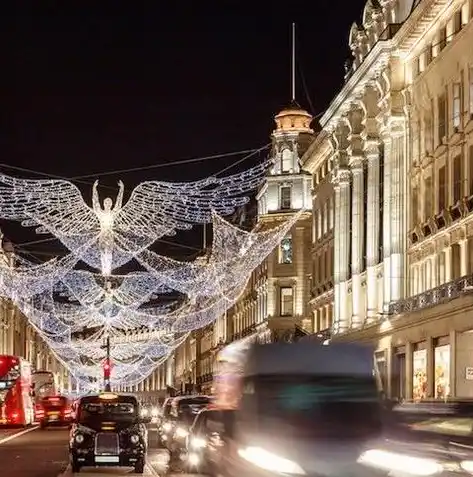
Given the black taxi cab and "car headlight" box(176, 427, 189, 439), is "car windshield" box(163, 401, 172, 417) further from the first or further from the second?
the black taxi cab

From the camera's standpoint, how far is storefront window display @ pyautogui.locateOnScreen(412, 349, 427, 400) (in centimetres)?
5431

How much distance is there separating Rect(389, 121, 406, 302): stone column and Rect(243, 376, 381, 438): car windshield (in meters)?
38.4

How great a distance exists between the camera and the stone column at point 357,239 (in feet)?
217

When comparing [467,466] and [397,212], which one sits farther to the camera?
[397,212]

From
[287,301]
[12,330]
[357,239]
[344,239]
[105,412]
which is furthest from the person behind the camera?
[12,330]

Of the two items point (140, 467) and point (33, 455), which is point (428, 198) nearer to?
point (33, 455)

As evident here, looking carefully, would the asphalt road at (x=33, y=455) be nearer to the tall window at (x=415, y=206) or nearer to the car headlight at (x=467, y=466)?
the car headlight at (x=467, y=466)

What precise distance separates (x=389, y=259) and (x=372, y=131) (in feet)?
27.3

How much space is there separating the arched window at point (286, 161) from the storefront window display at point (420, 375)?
134ft

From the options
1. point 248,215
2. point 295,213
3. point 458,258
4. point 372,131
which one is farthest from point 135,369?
point 458,258

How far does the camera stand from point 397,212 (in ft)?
190

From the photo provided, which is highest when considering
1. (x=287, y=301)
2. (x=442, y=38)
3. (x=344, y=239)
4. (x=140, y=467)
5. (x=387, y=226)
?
(x=442, y=38)

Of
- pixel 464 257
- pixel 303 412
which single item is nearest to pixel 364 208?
pixel 464 257

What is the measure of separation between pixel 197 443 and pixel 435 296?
83.5 ft
